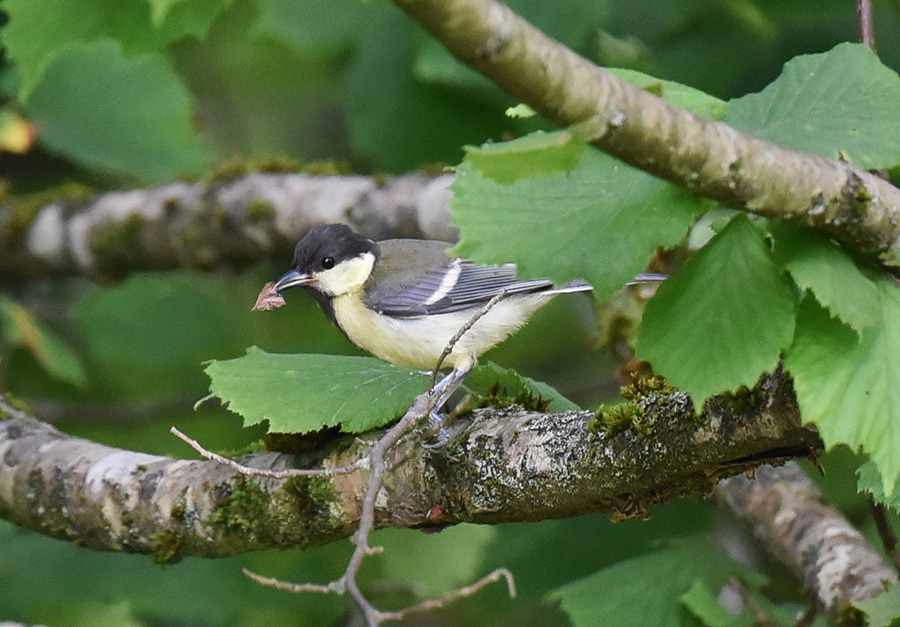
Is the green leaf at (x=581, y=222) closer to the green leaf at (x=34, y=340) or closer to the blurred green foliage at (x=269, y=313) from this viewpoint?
the blurred green foliage at (x=269, y=313)

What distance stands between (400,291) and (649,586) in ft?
4.06

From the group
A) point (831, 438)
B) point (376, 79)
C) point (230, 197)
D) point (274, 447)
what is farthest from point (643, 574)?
point (376, 79)

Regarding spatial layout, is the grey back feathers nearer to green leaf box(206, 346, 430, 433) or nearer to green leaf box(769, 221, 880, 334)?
green leaf box(206, 346, 430, 433)

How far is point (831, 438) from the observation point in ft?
4.95

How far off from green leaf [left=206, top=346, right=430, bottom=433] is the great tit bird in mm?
858

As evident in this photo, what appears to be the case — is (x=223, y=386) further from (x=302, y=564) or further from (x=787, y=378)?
(x=302, y=564)

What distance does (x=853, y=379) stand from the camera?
1545mm

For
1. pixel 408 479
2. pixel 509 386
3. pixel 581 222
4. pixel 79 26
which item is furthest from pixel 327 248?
pixel 581 222

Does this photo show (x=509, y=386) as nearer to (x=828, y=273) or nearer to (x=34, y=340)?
(x=828, y=273)

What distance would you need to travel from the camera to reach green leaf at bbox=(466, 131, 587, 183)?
4.07 ft

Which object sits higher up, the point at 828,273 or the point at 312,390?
the point at 828,273

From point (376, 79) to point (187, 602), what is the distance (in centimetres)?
252

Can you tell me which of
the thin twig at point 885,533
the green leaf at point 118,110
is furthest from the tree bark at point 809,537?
the green leaf at point 118,110

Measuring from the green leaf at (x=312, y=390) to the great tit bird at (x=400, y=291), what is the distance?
2.82 ft
